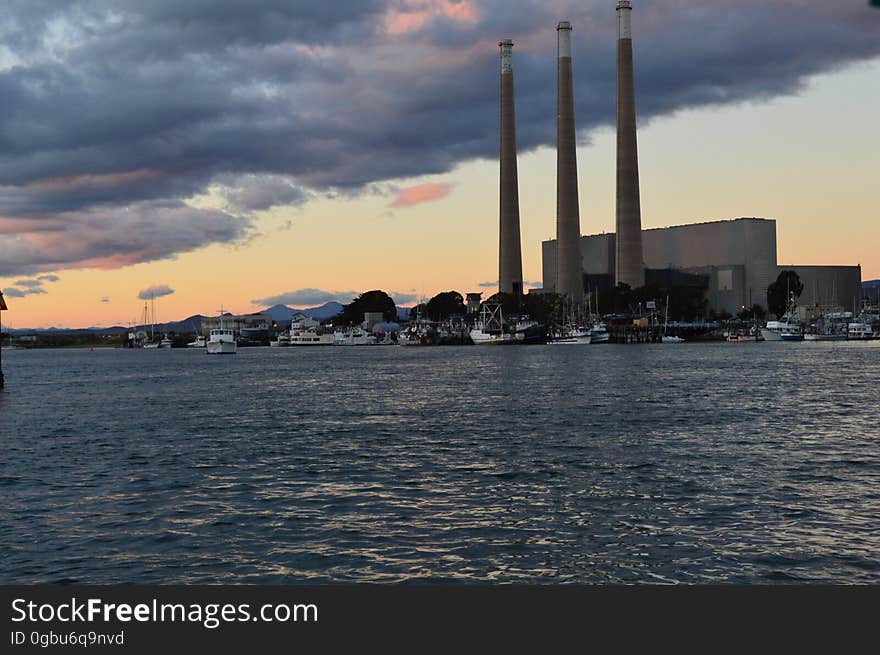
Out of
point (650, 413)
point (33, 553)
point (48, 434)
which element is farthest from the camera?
point (650, 413)

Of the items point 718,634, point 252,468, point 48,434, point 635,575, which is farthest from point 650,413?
point 718,634

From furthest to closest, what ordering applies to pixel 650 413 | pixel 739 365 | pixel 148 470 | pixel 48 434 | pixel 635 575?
pixel 739 365 → pixel 650 413 → pixel 48 434 → pixel 148 470 → pixel 635 575

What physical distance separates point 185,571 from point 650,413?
40141 mm

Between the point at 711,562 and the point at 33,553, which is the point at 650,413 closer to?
the point at 711,562

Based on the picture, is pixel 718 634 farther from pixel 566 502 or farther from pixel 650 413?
pixel 650 413

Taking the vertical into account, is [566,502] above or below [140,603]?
below

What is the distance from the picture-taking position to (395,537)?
70.0ft

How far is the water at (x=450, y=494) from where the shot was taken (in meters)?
18.9

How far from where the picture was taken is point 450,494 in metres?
27.4

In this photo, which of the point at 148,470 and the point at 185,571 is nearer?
the point at 185,571

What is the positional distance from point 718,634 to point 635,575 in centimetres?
766

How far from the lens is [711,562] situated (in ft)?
60.8

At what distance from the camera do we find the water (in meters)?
18.9

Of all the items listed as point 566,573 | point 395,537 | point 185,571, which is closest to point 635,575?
point 566,573
